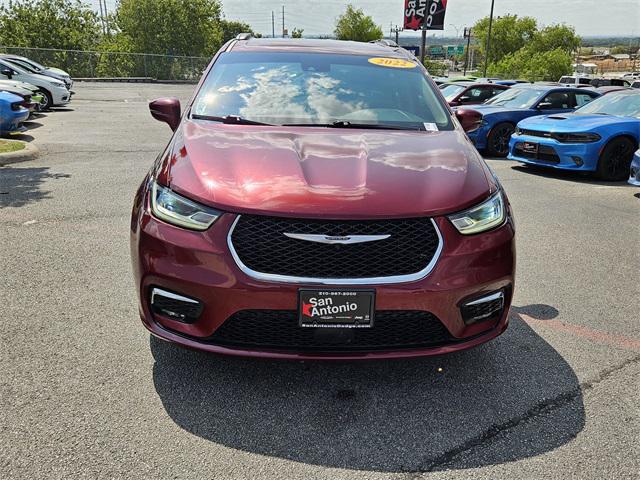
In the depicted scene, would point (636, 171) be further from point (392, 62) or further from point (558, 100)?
point (558, 100)

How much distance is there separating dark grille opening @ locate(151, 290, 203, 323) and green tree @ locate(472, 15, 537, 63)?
207ft

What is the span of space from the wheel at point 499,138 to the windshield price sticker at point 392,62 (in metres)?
7.57

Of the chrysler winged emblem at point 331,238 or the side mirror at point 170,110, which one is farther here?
the side mirror at point 170,110

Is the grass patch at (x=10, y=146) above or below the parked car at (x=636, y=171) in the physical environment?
below

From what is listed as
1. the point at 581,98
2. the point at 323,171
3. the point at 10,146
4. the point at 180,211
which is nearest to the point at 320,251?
the point at 323,171

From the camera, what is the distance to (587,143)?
29.5ft

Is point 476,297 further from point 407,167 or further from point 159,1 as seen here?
point 159,1

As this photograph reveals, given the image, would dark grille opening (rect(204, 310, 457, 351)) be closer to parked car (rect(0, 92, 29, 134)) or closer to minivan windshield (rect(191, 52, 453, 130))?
minivan windshield (rect(191, 52, 453, 130))

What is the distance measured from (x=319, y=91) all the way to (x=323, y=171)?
132 centimetres

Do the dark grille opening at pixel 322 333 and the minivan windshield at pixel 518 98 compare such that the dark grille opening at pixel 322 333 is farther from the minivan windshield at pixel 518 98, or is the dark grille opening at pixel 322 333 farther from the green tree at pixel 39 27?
the green tree at pixel 39 27

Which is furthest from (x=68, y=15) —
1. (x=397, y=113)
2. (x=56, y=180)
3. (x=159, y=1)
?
(x=397, y=113)

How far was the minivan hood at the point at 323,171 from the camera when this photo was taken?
259cm

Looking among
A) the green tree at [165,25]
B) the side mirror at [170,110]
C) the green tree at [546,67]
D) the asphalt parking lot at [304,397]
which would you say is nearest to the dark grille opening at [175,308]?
the asphalt parking lot at [304,397]

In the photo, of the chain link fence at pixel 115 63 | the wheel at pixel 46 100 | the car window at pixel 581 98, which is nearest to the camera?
the car window at pixel 581 98
